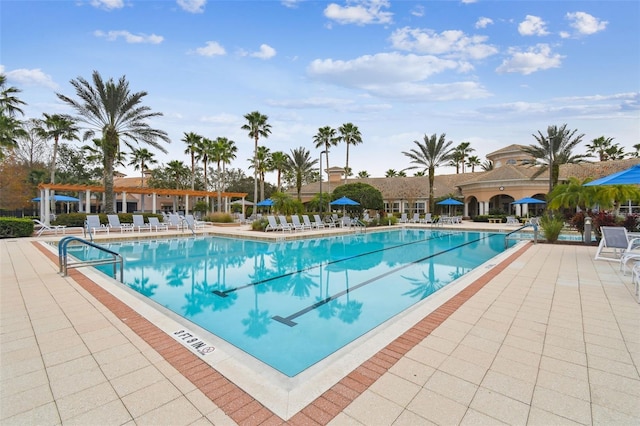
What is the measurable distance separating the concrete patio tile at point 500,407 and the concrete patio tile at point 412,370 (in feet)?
1.44

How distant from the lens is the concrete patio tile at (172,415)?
2.27 metres

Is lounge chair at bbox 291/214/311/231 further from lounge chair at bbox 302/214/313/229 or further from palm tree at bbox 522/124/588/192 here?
palm tree at bbox 522/124/588/192

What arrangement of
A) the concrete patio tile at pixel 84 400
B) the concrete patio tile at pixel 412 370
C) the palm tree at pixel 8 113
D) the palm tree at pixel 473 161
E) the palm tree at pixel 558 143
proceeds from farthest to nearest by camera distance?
1. the palm tree at pixel 473 161
2. the palm tree at pixel 558 143
3. the palm tree at pixel 8 113
4. the concrete patio tile at pixel 412 370
5. the concrete patio tile at pixel 84 400

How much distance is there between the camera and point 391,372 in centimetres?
298

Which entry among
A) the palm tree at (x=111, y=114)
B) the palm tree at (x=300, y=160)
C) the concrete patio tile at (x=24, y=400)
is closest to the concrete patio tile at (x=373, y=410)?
the concrete patio tile at (x=24, y=400)

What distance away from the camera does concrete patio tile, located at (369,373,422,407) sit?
2.55 meters

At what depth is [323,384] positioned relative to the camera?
110 inches

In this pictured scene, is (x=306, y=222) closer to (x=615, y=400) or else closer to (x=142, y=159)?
(x=615, y=400)

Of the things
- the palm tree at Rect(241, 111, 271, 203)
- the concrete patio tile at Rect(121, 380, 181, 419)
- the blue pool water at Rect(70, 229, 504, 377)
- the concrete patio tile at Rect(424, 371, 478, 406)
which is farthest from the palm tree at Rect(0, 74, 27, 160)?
the concrete patio tile at Rect(424, 371, 478, 406)

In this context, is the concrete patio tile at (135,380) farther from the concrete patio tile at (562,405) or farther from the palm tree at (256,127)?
the palm tree at (256,127)

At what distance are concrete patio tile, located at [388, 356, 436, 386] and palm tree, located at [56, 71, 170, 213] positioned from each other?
74.5 ft

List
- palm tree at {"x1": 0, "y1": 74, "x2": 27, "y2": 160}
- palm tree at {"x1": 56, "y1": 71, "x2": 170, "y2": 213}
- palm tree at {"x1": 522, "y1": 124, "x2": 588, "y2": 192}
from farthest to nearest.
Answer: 1. palm tree at {"x1": 522, "y1": 124, "x2": 588, "y2": 192}
2. palm tree at {"x1": 56, "y1": 71, "x2": 170, "y2": 213}
3. palm tree at {"x1": 0, "y1": 74, "x2": 27, "y2": 160}

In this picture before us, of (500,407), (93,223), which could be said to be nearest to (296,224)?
(93,223)

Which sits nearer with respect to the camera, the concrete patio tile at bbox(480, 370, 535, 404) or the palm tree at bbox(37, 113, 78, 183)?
the concrete patio tile at bbox(480, 370, 535, 404)
